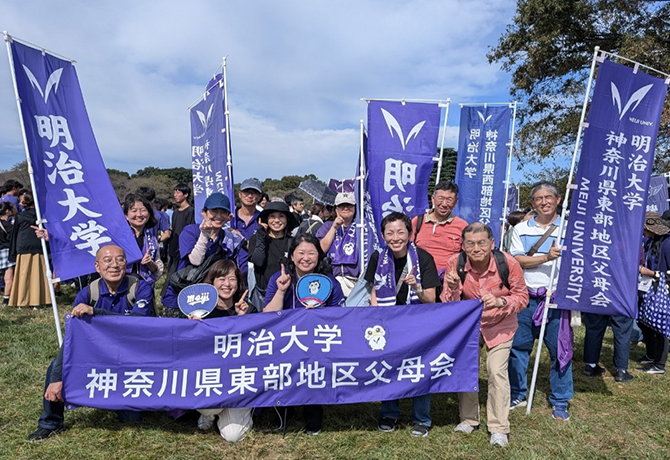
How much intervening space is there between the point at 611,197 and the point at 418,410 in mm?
2730

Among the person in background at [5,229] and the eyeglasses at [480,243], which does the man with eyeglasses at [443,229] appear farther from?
the person in background at [5,229]

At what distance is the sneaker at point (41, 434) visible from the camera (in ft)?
12.4

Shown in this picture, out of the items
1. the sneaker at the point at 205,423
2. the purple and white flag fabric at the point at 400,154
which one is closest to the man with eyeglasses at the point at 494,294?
the purple and white flag fabric at the point at 400,154

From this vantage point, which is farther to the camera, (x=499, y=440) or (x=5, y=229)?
(x=5, y=229)

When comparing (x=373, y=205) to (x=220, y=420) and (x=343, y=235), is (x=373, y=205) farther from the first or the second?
(x=220, y=420)

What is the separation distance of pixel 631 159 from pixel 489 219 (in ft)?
20.1

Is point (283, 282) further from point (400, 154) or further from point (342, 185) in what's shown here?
point (342, 185)

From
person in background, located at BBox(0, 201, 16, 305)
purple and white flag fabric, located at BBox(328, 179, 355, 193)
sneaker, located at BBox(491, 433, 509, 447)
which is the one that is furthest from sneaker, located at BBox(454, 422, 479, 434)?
person in background, located at BBox(0, 201, 16, 305)

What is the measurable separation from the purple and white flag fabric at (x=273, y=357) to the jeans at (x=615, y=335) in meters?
2.74

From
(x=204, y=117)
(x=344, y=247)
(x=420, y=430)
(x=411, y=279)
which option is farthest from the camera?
(x=204, y=117)

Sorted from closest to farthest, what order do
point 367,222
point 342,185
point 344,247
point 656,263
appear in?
point 367,222 → point 344,247 → point 656,263 → point 342,185

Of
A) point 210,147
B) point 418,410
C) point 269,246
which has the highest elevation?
point 210,147

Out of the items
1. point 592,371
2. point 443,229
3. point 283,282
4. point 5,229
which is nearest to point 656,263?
point 592,371

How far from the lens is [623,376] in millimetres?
5707
